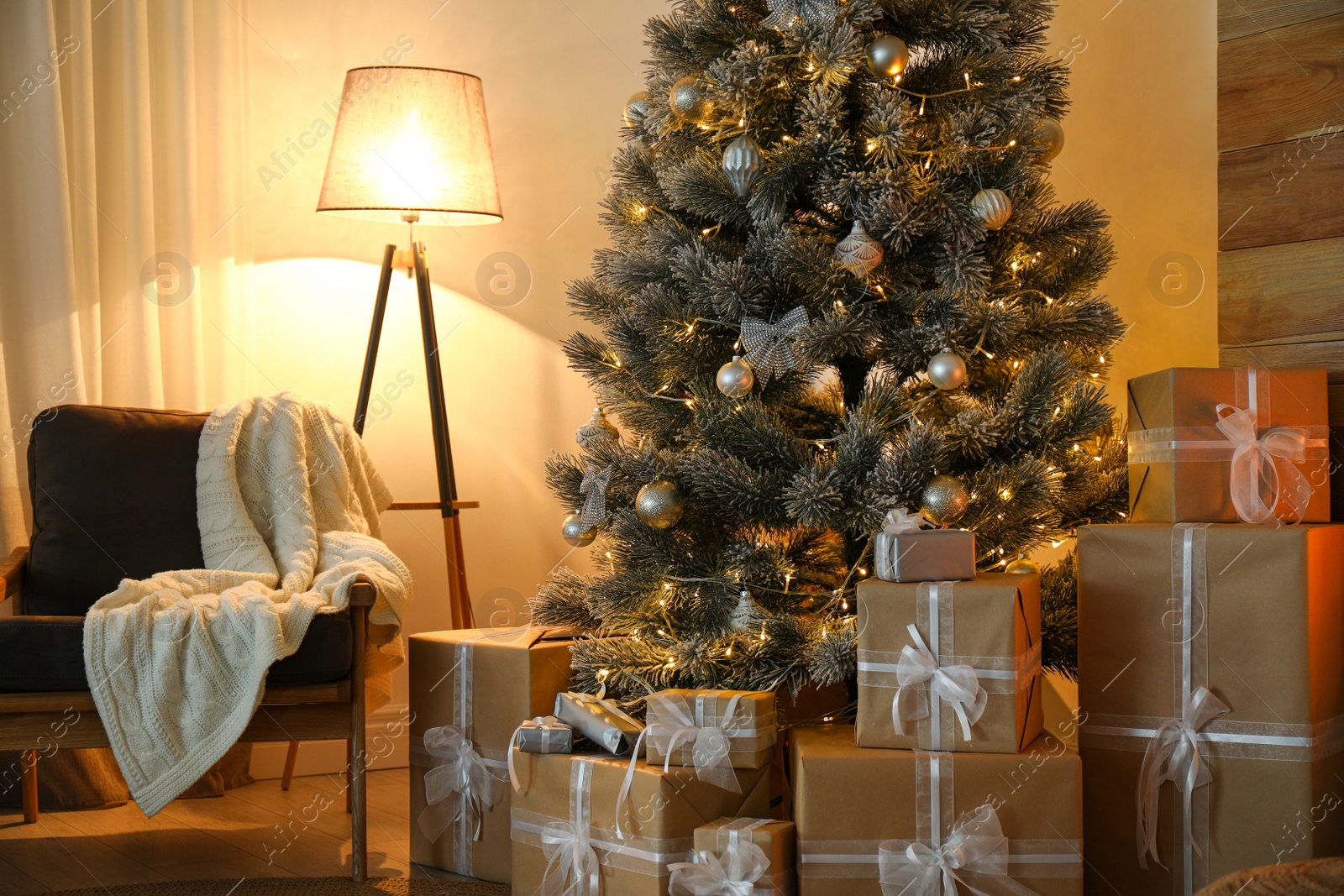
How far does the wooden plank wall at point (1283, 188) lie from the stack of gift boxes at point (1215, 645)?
0.21 metres

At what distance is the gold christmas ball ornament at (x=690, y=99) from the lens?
5.54 feet

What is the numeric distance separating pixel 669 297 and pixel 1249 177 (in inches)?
39.5

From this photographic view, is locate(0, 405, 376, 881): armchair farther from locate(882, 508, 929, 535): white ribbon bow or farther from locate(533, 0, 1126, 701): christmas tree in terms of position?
locate(882, 508, 929, 535): white ribbon bow

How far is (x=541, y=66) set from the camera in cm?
289

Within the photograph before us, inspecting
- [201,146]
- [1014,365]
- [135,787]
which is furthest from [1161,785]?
[201,146]

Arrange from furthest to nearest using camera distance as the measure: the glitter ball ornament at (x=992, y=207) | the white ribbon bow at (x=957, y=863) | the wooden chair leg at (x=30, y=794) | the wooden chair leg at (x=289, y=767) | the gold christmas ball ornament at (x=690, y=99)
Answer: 1. the wooden chair leg at (x=289, y=767)
2. the wooden chair leg at (x=30, y=794)
3. the gold christmas ball ornament at (x=690, y=99)
4. the glitter ball ornament at (x=992, y=207)
5. the white ribbon bow at (x=957, y=863)

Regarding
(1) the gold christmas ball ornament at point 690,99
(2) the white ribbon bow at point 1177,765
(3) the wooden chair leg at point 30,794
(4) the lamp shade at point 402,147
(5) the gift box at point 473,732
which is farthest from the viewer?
(4) the lamp shade at point 402,147

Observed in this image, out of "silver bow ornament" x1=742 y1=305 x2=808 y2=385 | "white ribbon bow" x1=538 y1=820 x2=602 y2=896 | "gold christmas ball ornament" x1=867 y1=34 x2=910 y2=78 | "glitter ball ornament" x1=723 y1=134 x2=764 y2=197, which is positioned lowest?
"white ribbon bow" x1=538 y1=820 x2=602 y2=896

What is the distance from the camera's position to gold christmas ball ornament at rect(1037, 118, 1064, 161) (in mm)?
1737

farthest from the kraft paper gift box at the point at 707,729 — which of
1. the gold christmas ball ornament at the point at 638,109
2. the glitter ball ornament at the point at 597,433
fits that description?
the gold christmas ball ornament at the point at 638,109

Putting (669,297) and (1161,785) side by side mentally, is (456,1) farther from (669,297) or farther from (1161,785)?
(1161,785)

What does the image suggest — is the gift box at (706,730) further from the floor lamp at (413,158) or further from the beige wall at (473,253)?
the beige wall at (473,253)

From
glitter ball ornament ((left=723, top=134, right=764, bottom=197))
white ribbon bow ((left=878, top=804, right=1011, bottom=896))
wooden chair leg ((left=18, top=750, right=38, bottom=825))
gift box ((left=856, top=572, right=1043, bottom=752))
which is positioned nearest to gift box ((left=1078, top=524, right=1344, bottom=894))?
gift box ((left=856, top=572, right=1043, bottom=752))

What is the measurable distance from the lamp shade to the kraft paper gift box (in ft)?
4.21
